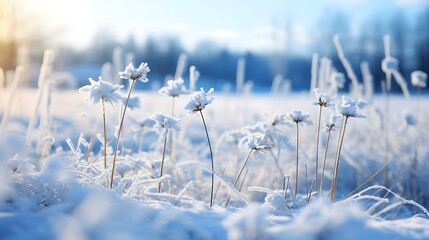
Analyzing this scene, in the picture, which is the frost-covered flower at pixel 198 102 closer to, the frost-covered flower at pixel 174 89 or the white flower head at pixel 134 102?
the frost-covered flower at pixel 174 89

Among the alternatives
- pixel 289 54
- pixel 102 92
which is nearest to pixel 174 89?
pixel 102 92

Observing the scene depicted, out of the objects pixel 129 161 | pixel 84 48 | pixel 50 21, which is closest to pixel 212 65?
pixel 84 48

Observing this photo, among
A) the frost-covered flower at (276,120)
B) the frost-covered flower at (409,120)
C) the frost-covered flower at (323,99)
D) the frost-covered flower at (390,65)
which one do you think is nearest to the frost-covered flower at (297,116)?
the frost-covered flower at (323,99)

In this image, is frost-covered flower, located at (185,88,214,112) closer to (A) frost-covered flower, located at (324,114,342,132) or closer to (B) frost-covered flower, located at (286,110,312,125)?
(B) frost-covered flower, located at (286,110,312,125)

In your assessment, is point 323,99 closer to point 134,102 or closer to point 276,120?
point 276,120

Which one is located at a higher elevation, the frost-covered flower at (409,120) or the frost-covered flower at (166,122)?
the frost-covered flower at (166,122)

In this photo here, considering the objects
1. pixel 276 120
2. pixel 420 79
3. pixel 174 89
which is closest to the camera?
pixel 174 89

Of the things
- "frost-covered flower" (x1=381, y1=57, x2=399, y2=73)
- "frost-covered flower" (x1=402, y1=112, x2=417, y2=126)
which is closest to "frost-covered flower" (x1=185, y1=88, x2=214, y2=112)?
"frost-covered flower" (x1=381, y1=57, x2=399, y2=73)

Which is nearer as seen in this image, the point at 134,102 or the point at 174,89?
the point at 174,89

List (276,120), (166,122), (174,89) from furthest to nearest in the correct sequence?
(276,120) → (174,89) → (166,122)

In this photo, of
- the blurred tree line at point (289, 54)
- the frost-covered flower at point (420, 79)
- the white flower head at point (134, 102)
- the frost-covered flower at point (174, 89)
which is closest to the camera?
the frost-covered flower at point (174, 89)

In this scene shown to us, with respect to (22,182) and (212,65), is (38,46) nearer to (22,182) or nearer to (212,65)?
(212,65)
